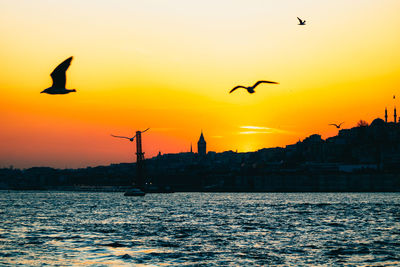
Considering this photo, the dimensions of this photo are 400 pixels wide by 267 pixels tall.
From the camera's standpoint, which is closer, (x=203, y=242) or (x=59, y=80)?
(x=59, y=80)

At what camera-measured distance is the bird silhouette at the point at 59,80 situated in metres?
15.1

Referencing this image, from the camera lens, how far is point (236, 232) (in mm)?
38031

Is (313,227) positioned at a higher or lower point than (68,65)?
lower

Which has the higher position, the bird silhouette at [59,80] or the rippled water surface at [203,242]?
the bird silhouette at [59,80]

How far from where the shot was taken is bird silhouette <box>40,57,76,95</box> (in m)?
15.1

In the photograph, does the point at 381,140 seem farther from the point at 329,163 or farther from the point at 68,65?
the point at 68,65

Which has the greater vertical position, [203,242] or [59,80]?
[59,80]

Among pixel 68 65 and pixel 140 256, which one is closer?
pixel 68 65

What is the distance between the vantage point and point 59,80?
51.5 feet

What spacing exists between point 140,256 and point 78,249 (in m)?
3.83

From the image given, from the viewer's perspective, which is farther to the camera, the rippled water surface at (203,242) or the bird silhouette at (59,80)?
the rippled water surface at (203,242)

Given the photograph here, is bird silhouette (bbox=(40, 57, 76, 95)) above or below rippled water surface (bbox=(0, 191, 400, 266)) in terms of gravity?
above

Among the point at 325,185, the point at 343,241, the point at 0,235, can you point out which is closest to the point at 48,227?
the point at 0,235

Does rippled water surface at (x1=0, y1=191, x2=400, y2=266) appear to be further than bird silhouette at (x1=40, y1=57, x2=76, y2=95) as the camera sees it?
Yes
